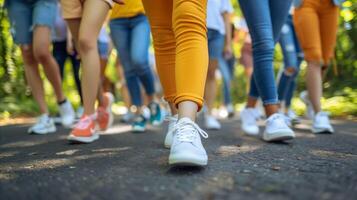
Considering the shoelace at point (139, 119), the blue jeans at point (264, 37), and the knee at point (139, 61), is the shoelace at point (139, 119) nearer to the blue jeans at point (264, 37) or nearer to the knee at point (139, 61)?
the knee at point (139, 61)

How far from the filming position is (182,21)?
2273 millimetres

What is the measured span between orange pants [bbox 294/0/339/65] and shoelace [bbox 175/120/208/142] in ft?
7.68

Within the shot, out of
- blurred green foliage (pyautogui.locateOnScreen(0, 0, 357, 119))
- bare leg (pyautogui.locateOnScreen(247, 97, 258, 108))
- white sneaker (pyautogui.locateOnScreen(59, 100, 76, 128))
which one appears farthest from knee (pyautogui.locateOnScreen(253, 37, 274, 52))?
blurred green foliage (pyautogui.locateOnScreen(0, 0, 357, 119))

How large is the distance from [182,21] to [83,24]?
127 cm

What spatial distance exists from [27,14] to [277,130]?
277cm

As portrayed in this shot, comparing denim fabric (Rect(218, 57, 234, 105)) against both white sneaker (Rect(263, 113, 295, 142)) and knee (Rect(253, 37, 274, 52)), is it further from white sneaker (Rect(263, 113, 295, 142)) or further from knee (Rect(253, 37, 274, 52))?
white sneaker (Rect(263, 113, 295, 142))

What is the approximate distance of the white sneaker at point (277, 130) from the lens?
303 centimetres

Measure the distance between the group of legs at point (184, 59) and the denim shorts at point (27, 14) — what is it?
15 centimetres

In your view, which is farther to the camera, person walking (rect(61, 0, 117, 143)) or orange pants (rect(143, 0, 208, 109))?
person walking (rect(61, 0, 117, 143))

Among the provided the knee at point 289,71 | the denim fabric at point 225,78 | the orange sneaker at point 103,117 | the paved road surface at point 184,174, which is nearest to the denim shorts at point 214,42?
the knee at point 289,71

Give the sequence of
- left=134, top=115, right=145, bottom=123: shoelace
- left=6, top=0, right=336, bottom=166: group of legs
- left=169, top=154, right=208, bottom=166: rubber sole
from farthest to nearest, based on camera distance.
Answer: left=134, top=115, right=145, bottom=123: shoelace → left=6, top=0, right=336, bottom=166: group of legs → left=169, top=154, right=208, bottom=166: rubber sole

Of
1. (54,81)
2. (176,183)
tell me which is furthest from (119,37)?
(176,183)

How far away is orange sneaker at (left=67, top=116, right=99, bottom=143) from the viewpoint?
3.36 m

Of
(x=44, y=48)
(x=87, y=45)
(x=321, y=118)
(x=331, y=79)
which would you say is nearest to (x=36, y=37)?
(x=44, y=48)
